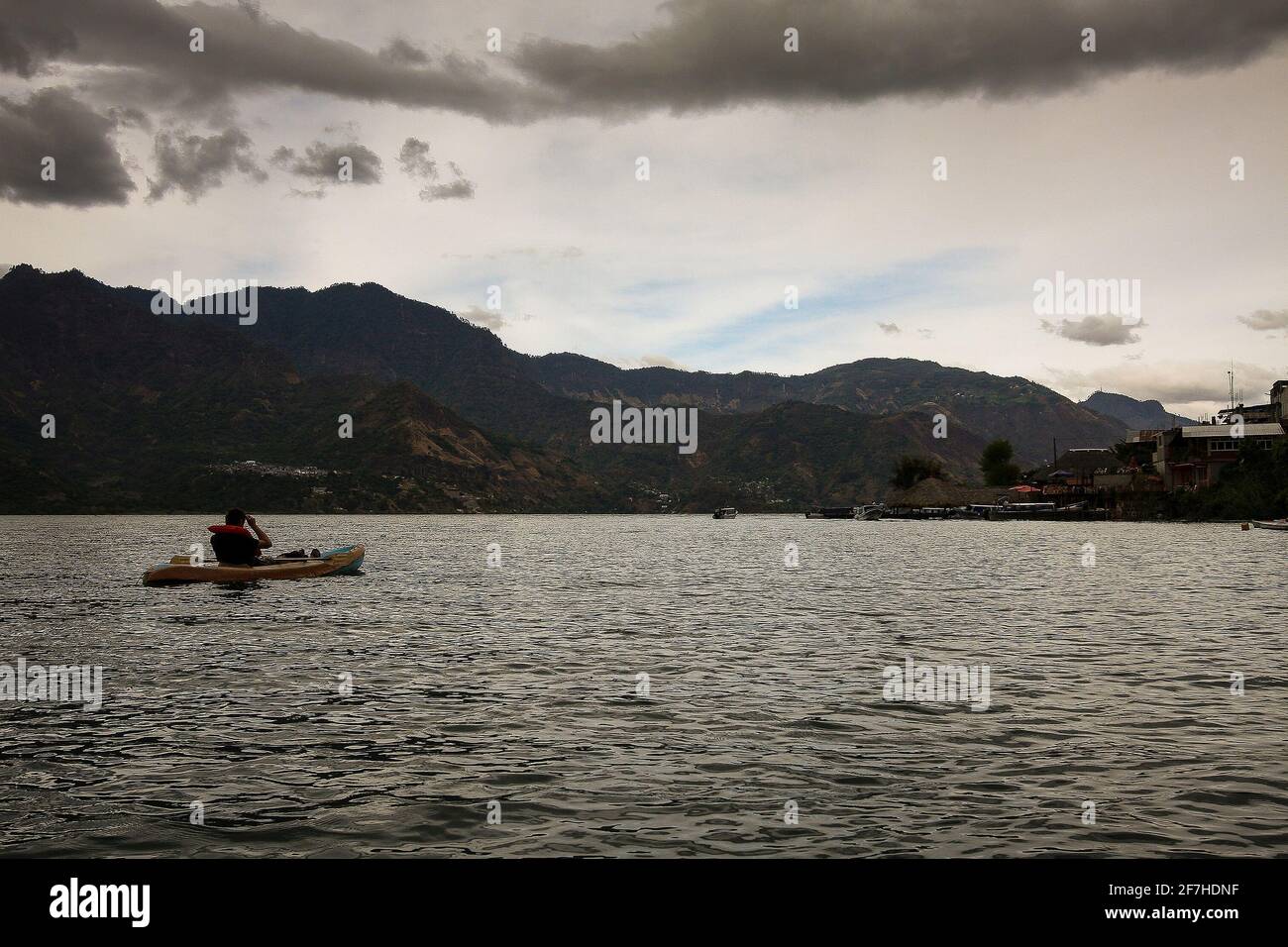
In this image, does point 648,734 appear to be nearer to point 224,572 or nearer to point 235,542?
point 235,542

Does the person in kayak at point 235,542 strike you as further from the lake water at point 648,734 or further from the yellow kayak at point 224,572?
the lake water at point 648,734

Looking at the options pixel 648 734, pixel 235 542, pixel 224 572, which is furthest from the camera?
pixel 235 542

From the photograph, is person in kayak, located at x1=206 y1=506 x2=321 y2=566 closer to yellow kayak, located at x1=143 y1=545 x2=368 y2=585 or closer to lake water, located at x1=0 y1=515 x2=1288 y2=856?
yellow kayak, located at x1=143 y1=545 x2=368 y2=585

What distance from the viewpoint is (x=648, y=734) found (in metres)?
17.8

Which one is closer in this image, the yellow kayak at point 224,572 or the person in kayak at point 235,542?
the person in kayak at point 235,542

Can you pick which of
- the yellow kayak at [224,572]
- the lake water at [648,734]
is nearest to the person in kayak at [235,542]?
the yellow kayak at [224,572]

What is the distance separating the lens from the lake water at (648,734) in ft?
39.7

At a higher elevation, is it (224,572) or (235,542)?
(235,542)

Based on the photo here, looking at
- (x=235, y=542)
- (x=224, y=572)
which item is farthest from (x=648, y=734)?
(x=224, y=572)

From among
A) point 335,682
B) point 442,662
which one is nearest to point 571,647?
point 442,662

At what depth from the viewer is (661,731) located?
59.1 ft
